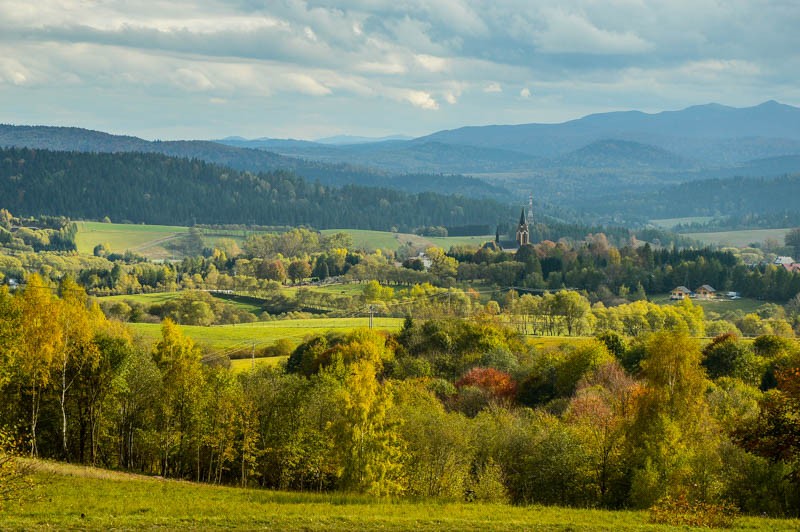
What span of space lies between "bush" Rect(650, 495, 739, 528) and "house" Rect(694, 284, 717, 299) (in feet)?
450

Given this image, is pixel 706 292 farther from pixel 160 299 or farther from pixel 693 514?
pixel 693 514

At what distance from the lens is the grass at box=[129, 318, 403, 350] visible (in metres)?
95.9

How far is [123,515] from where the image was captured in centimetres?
2839

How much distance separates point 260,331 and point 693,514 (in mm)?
82370

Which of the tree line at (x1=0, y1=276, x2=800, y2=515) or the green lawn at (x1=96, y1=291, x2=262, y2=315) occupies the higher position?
the tree line at (x1=0, y1=276, x2=800, y2=515)

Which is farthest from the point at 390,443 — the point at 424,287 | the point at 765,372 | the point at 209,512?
the point at 424,287

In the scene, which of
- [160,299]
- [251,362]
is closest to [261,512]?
[251,362]

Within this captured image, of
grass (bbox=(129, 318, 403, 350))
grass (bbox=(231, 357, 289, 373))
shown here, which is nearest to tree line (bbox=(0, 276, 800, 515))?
grass (bbox=(231, 357, 289, 373))

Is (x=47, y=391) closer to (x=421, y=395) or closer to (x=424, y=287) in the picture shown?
(x=421, y=395)

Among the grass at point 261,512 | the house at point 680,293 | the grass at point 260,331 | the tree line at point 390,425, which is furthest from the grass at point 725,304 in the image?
the grass at point 261,512

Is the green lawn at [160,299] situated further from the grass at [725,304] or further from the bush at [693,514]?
the bush at [693,514]

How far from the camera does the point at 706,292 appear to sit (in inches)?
6471

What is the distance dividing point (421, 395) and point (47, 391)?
21.7 meters

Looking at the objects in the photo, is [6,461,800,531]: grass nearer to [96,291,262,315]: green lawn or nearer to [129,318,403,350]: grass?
[129,318,403,350]: grass
